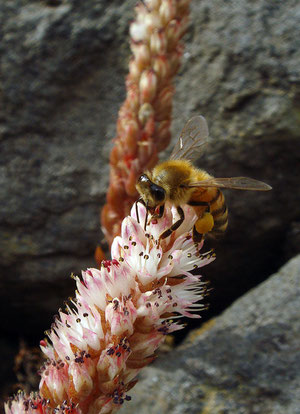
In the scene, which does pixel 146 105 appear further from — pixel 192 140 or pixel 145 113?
pixel 192 140

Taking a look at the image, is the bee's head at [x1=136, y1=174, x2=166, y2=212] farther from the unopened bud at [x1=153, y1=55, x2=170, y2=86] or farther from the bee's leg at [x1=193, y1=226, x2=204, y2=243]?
the unopened bud at [x1=153, y1=55, x2=170, y2=86]

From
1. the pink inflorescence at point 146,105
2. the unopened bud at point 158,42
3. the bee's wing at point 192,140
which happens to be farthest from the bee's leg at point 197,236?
the unopened bud at point 158,42

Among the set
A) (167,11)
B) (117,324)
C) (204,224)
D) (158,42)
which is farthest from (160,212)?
(167,11)

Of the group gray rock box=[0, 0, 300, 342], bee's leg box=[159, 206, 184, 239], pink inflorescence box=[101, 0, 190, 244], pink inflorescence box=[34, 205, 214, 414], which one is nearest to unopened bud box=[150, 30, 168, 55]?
pink inflorescence box=[101, 0, 190, 244]

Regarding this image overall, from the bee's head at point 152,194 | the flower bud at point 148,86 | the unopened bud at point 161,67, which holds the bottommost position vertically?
the bee's head at point 152,194

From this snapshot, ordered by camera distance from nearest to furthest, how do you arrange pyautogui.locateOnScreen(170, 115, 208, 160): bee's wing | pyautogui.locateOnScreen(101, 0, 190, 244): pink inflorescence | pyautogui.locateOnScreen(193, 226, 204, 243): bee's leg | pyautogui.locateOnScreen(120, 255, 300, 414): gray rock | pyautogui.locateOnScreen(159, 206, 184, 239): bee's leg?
pyautogui.locateOnScreen(159, 206, 184, 239): bee's leg < pyautogui.locateOnScreen(193, 226, 204, 243): bee's leg < pyautogui.locateOnScreen(170, 115, 208, 160): bee's wing < pyautogui.locateOnScreen(120, 255, 300, 414): gray rock < pyautogui.locateOnScreen(101, 0, 190, 244): pink inflorescence

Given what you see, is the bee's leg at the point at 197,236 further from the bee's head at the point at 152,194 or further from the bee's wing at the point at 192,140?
the bee's wing at the point at 192,140
